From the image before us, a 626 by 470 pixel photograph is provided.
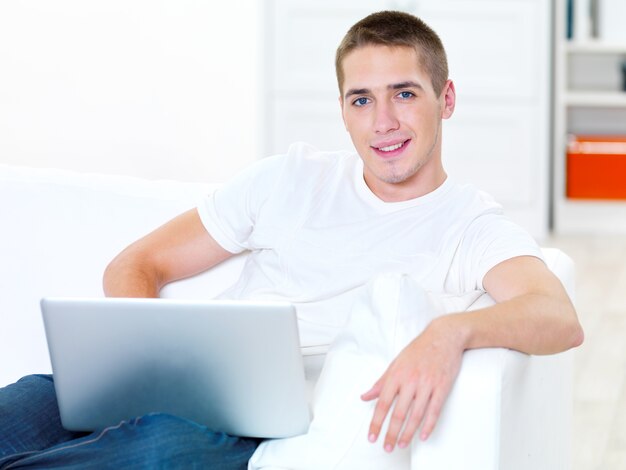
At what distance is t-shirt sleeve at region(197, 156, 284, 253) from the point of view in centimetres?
189

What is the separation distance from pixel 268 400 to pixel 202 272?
64 cm

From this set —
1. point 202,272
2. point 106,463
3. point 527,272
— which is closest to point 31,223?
point 202,272

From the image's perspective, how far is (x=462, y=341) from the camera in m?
1.38

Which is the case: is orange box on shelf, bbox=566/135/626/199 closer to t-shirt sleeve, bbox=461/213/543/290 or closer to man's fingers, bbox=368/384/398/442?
t-shirt sleeve, bbox=461/213/543/290

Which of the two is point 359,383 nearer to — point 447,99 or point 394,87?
point 394,87

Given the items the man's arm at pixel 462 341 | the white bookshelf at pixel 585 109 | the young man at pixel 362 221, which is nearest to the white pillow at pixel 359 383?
the man's arm at pixel 462 341

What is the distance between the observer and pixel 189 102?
495cm

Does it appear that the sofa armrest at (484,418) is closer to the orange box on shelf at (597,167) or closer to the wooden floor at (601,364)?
the wooden floor at (601,364)

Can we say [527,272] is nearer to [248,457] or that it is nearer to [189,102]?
[248,457]

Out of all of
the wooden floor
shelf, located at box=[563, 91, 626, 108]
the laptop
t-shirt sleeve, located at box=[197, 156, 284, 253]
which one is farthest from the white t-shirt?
shelf, located at box=[563, 91, 626, 108]

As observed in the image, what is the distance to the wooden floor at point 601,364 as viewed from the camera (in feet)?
8.61

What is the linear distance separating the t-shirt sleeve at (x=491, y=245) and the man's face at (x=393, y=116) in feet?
0.43

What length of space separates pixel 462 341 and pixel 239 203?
63 cm

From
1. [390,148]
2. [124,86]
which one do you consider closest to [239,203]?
[390,148]
